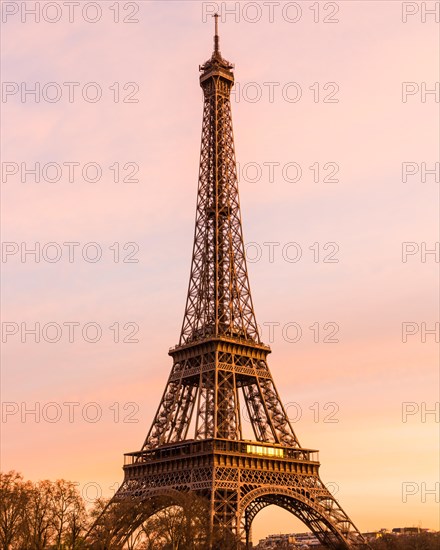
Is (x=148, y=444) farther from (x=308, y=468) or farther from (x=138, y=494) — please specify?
(x=308, y=468)

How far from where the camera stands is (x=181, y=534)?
6838cm

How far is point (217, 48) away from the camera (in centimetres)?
10525

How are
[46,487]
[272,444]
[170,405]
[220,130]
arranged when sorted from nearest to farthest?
[46,487]
[272,444]
[170,405]
[220,130]

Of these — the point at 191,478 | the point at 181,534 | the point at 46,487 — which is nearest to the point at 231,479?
the point at 191,478

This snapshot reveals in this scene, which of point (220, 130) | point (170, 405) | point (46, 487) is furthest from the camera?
point (220, 130)

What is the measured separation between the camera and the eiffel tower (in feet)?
253

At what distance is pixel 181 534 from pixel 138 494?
16.1 metres

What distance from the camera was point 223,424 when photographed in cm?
8200

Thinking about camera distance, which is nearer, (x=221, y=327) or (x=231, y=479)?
(x=231, y=479)

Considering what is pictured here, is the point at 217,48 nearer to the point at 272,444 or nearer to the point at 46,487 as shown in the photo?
the point at 272,444

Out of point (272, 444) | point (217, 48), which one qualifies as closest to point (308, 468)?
point (272, 444)

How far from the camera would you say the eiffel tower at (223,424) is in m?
77.2


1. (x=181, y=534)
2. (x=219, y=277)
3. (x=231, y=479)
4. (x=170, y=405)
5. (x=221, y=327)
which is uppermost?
(x=219, y=277)

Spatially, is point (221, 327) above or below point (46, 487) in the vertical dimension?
above
